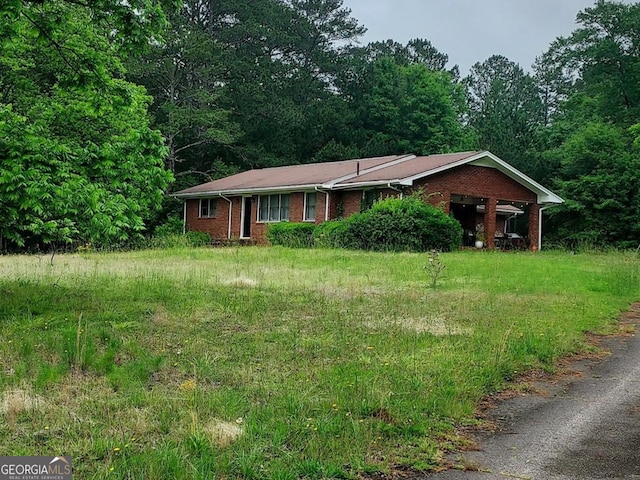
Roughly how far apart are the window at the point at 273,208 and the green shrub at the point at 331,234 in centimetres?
415

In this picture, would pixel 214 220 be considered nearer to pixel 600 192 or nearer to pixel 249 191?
pixel 249 191

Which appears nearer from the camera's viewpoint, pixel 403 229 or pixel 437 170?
pixel 403 229

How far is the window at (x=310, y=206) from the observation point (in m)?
27.6

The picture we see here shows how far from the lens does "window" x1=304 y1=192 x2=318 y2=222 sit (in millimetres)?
27578

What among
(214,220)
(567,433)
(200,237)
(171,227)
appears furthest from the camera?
(171,227)

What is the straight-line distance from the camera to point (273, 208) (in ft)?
96.8

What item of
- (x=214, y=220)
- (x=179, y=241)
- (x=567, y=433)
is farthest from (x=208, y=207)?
(x=567, y=433)

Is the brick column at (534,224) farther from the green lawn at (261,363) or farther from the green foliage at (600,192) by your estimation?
the green lawn at (261,363)

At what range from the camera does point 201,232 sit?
3319 cm

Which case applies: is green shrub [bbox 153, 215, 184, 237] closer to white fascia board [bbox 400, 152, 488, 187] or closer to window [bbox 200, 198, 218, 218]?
window [bbox 200, 198, 218, 218]

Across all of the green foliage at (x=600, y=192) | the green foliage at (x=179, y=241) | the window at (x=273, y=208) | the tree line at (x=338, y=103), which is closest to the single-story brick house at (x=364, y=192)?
the window at (x=273, y=208)

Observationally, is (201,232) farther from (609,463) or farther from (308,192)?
(609,463)

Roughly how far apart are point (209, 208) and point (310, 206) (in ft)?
25.0

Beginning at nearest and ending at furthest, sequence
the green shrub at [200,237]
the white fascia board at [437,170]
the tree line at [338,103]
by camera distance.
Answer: the white fascia board at [437,170] → the green shrub at [200,237] → the tree line at [338,103]
